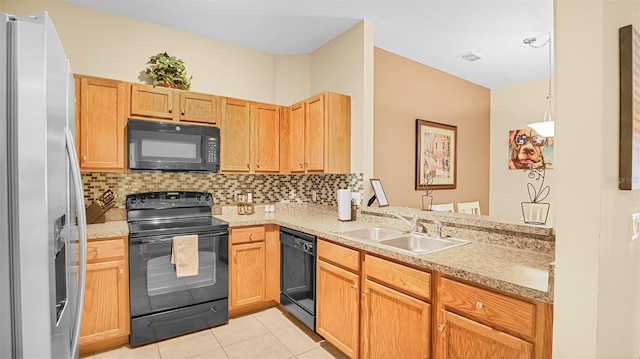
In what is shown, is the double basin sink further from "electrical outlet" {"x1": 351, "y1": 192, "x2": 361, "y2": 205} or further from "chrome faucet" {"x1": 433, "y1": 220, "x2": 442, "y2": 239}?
"electrical outlet" {"x1": 351, "y1": 192, "x2": 361, "y2": 205}

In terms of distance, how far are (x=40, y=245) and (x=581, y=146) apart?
5.43ft

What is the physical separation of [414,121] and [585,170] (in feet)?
10.0

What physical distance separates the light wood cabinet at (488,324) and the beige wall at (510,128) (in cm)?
394

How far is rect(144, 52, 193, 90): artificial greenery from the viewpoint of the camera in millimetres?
2861

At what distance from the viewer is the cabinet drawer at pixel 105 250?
2.19 metres

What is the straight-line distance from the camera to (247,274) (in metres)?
2.85

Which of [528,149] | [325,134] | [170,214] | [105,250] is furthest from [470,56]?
[105,250]

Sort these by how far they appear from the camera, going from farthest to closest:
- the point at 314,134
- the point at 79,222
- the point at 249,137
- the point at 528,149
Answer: the point at 528,149 → the point at 249,137 → the point at 314,134 → the point at 79,222

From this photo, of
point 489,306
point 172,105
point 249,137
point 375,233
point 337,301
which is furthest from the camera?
point 249,137

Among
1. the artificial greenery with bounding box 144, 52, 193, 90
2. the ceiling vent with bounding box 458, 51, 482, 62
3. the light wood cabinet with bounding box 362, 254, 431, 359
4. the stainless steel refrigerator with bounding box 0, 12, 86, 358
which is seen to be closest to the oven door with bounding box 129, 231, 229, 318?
the light wood cabinet with bounding box 362, 254, 431, 359

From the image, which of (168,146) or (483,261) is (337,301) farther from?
(168,146)

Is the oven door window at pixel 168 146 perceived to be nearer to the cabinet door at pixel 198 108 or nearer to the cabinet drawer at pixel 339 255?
the cabinet door at pixel 198 108

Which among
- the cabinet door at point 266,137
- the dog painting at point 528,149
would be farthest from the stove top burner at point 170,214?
the dog painting at point 528,149

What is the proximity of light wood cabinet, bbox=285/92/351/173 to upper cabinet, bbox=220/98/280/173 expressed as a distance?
332 mm
